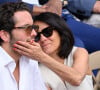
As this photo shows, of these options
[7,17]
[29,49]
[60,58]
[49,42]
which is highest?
[7,17]

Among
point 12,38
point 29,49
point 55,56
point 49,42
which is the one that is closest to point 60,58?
point 55,56

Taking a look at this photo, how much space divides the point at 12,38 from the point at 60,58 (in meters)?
0.58

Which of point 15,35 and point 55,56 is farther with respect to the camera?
point 55,56

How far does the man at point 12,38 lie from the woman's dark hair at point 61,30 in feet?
1.29

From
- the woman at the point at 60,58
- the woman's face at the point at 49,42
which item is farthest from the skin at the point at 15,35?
the woman's face at the point at 49,42

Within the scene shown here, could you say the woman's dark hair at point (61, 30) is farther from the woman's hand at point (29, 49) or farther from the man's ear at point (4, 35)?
the man's ear at point (4, 35)

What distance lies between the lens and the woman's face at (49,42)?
6.49 ft

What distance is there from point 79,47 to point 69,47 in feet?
0.26

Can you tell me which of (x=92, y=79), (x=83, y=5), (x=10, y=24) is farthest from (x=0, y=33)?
(x=83, y=5)

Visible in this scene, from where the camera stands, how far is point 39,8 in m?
2.51

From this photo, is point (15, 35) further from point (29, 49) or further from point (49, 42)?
point (49, 42)

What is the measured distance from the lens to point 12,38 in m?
1.59

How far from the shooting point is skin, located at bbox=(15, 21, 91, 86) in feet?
5.45

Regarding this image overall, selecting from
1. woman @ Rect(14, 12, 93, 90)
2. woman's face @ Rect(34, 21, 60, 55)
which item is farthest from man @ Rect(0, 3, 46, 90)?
woman's face @ Rect(34, 21, 60, 55)
